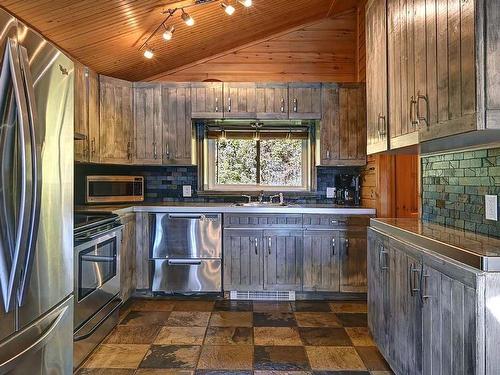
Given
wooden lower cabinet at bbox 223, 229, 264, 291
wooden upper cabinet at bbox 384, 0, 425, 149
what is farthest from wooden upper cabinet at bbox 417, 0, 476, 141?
wooden lower cabinet at bbox 223, 229, 264, 291

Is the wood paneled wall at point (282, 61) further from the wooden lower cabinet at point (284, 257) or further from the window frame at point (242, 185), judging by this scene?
the wooden lower cabinet at point (284, 257)

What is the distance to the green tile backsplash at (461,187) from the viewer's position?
1949mm

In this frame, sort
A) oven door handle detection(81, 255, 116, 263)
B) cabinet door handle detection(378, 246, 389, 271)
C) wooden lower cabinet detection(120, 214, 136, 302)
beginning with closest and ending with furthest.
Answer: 1. cabinet door handle detection(378, 246, 389, 271)
2. oven door handle detection(81, 255, 116, 263)
3. wooden lower cabinet detection(120, 214, 136, 302)

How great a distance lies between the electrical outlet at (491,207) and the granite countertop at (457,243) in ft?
0.34

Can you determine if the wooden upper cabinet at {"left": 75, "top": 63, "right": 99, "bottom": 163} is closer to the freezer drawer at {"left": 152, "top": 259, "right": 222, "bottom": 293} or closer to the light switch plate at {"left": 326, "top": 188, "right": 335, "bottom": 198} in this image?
the freezer drawer at {"left": 152, "top": 259, "right": 222, "bottom": 293}

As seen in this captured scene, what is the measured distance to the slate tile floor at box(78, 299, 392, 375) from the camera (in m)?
2.47

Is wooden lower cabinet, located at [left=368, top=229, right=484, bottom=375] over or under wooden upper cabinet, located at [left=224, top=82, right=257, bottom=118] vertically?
under

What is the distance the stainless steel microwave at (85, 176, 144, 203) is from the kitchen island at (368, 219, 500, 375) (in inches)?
105

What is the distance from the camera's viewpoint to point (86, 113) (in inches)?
140

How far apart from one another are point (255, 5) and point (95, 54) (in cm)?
152

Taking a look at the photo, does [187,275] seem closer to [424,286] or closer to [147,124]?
[147,124]

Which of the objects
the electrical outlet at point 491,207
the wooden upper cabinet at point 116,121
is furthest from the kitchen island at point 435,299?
the wooden upper cabinet at point 116,121

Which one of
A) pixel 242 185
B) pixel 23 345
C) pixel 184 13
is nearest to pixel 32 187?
pixel 23 345

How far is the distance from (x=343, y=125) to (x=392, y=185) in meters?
0.82
